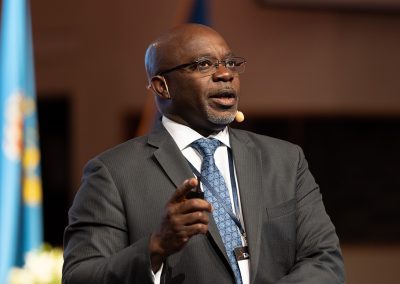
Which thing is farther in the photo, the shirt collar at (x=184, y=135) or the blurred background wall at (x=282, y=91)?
the blurred background wall at (x=282, y=91)

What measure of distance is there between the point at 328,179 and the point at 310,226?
4405mm

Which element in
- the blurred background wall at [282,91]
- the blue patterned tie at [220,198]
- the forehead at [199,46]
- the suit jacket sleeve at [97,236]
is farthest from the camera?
the blurred background wall at [282,91]

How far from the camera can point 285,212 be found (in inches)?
91.3

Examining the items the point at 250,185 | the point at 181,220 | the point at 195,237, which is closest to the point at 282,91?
the point at 250,185

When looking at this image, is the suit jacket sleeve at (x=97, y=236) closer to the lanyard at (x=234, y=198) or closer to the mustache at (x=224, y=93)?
the lanyard at (x=234, y=198)

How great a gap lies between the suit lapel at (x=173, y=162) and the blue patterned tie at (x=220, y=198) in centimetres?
3

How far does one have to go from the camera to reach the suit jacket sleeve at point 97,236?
2137 mm

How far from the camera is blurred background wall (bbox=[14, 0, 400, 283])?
6.36 m

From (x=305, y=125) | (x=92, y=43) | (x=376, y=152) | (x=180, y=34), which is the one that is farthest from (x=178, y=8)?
(x=180, y=34)

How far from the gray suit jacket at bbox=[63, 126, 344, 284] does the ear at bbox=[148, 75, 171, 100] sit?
10 cm

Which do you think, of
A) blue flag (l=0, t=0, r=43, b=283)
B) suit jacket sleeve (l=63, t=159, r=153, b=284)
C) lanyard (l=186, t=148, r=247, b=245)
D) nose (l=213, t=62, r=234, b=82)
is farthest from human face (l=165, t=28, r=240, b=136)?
blue flag (l=0, t=0, r=43, b=283)

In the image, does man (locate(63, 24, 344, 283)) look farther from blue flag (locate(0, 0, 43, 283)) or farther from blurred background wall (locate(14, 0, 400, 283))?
blurred background wall (locate(14, 0, 400, 283))

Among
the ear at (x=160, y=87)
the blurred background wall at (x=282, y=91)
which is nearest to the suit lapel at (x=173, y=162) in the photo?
the ear at (x=160, y=87)

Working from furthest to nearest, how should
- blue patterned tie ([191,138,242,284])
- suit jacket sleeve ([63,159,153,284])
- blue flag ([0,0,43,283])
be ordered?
1. blue flag ([0,0,43,283])
2. blue patterned tie ([191,138,242,284])
3. suit jacket sleeve ([63,159,153,284])
